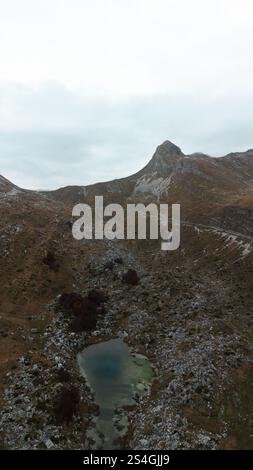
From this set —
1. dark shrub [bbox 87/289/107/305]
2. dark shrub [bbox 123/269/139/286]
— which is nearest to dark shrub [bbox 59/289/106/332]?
dark shrub [bbox 87/289/107/305]

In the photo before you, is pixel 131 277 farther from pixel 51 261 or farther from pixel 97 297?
pixel 51 261

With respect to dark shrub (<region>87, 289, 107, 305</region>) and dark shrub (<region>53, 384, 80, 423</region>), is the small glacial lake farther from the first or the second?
dark shrub (<region>87, 289, 107, 305</region>)

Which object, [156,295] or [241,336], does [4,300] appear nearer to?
[156,295]

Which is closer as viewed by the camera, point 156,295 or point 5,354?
point 5,354

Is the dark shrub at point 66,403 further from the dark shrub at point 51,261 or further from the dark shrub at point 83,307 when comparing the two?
the dark shrub at point 51,261
